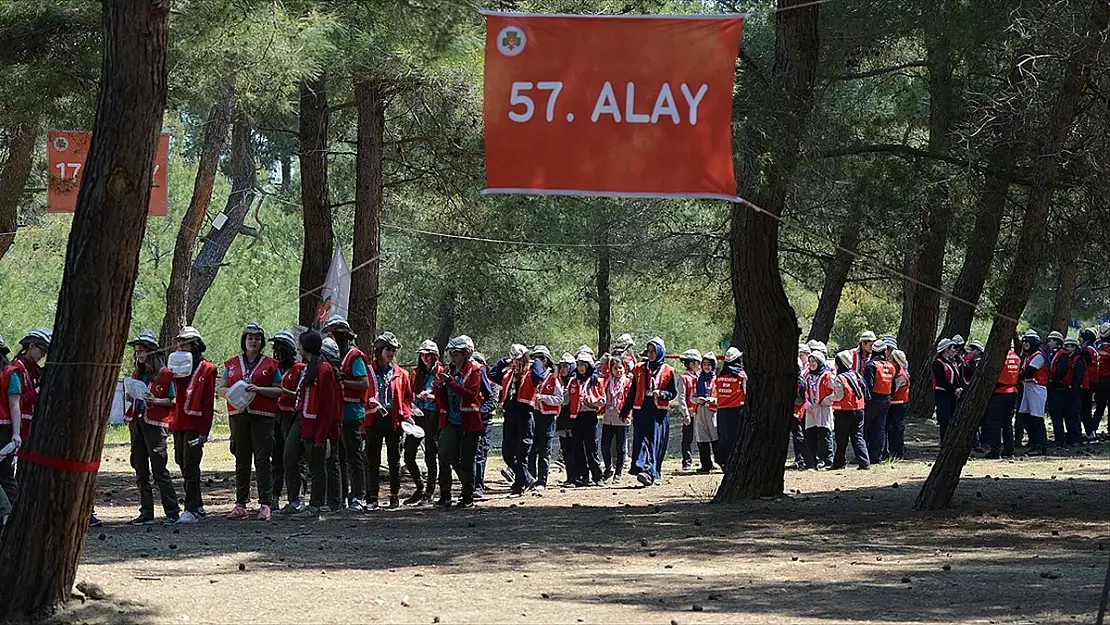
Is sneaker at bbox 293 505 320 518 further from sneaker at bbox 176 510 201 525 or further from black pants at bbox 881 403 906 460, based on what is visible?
black pants at bbox 881 403 906 460

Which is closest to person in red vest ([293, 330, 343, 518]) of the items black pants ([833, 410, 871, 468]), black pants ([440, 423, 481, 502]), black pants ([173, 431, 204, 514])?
black pants ([173, 431, 204, 514])

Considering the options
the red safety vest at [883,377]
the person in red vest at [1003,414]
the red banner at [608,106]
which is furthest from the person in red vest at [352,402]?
the person in red vest at [1003,414]

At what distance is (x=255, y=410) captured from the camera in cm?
1462

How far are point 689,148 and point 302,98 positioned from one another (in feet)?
38.9

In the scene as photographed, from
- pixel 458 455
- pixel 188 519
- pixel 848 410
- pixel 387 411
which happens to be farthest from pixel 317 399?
pixel 848 410

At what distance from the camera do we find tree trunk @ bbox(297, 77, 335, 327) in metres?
19.8

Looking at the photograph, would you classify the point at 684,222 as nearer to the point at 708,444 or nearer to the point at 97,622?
the point at 708,444

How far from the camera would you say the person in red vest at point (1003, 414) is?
22266 mm

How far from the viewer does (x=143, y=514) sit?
48.4ft

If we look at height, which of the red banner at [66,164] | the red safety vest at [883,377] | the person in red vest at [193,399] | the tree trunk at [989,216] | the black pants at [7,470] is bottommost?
the black pants at [7,470]

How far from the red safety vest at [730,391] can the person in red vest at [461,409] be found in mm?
5354

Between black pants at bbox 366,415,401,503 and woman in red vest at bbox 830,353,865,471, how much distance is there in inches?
259

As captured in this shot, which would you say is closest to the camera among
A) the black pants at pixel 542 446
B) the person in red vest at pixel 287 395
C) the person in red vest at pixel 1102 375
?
the person in red vest at pixel 287 395

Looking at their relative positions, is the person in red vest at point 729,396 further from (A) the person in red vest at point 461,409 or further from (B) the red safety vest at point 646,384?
(A) the person in red vest at point 461,409
